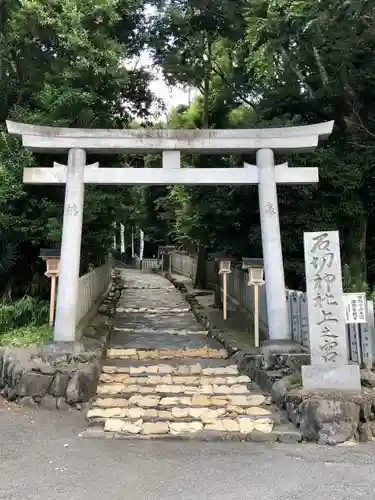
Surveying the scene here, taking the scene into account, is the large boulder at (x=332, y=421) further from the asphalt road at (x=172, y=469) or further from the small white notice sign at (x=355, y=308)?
the small white notice sign at (x=355, y=308)

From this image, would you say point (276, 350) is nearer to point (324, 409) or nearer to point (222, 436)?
point (324, 409)

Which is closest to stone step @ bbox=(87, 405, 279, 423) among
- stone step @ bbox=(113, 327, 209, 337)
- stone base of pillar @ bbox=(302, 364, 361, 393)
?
stone base of pillar @ bbox=(302, 364, 361, 393)

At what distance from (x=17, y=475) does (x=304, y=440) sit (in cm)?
343

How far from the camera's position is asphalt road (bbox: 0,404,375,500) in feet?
15.5

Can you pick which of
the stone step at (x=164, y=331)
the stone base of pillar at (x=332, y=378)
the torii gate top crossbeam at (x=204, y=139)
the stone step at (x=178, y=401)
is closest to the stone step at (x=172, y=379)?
the stone step at (x=178, y=401)

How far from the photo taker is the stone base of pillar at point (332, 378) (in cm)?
673

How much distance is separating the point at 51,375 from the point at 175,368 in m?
2.54

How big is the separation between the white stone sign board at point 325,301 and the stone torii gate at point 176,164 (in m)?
2.20

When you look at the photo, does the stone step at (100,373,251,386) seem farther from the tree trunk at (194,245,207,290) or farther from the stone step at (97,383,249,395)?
the tree trunk at (194,245,207,290)

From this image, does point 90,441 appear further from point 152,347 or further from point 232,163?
point 232,163

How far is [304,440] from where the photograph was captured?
626cm

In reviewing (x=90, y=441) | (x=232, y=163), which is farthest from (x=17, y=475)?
(x=232, y=163)

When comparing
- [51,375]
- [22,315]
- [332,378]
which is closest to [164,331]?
[22,315]

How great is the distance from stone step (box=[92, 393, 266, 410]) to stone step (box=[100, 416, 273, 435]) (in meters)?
0.63
